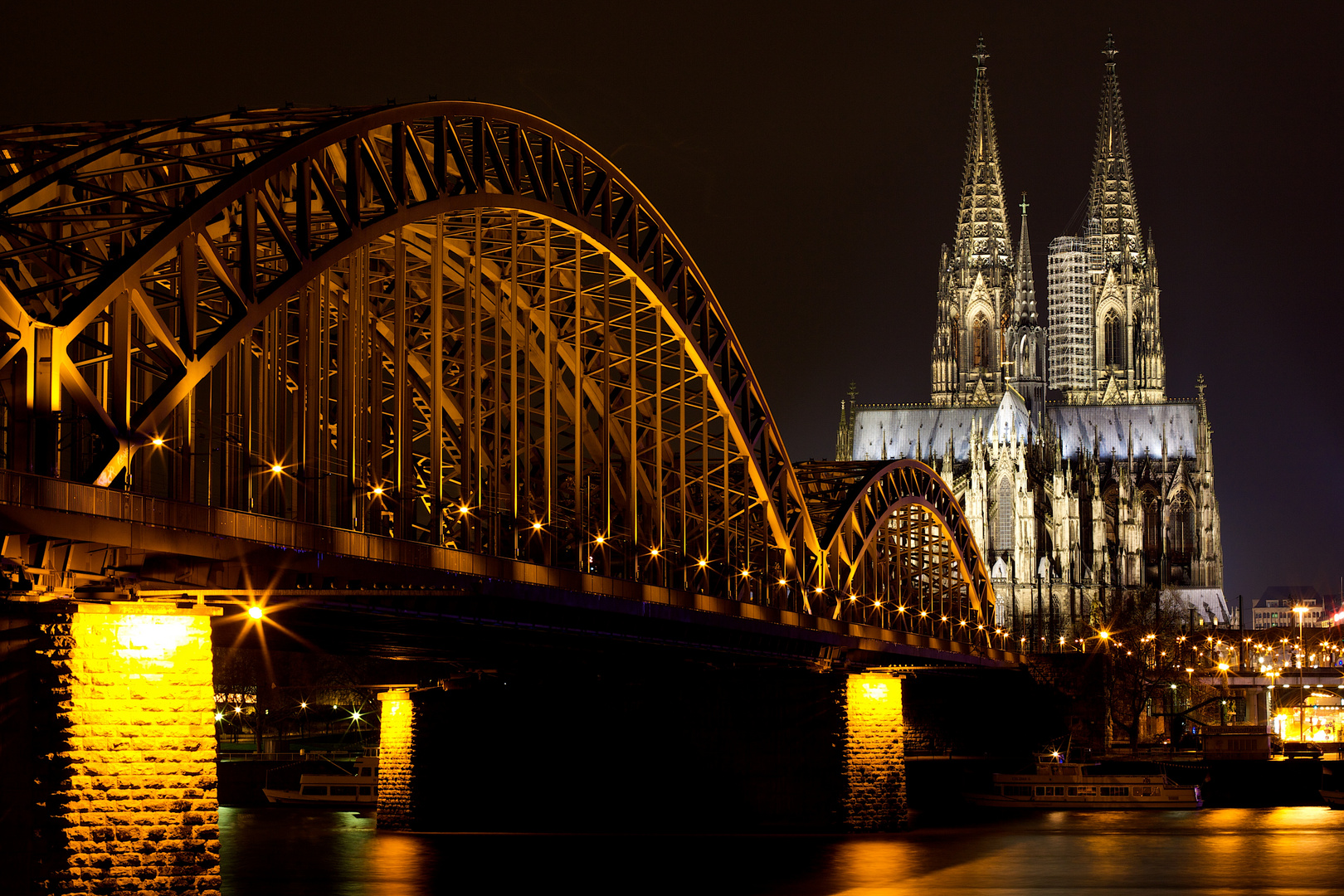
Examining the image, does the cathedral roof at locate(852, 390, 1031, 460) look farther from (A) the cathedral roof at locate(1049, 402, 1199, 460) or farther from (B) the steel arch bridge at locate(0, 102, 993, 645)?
(B) the steel arch bridge at locate(0, 102, 993, 645)

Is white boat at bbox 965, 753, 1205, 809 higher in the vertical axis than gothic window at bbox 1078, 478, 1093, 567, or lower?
lower

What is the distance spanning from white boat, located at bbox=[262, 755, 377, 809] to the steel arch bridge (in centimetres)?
2657

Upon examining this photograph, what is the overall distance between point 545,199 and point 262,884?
20.2 m

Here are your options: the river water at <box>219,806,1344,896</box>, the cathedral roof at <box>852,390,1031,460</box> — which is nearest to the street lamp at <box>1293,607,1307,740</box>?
the cathedral roof at <box>852,390,1031,460</box>

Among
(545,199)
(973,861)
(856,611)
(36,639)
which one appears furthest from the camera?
(856,611)

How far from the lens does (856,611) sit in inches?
3233

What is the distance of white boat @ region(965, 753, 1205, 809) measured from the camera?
89.1 meters

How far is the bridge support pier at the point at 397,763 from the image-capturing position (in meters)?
66.2

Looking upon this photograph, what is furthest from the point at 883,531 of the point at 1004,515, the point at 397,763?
the point at 1004,515

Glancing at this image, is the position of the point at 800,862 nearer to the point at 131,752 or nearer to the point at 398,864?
the point at 398,864

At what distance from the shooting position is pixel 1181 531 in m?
185

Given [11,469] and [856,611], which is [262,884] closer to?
[11,469]

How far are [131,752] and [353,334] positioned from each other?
1084 cm

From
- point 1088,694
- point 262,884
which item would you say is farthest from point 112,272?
point 1088,694
